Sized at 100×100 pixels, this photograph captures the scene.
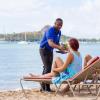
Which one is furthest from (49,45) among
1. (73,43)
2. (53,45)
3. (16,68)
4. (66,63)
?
(16,68)

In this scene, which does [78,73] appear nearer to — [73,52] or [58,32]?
[73,52]

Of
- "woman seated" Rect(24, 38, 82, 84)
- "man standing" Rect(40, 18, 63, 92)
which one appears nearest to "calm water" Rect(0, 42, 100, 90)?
"man standing" Rect(40, 18, 63, 92)

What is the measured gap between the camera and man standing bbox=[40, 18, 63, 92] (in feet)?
33.5

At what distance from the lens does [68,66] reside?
9727mm

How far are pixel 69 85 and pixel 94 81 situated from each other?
925 millimetres

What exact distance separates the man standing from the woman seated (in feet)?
1.70

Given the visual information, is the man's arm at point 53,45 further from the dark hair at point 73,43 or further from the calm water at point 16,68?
the calm water at point 16,68

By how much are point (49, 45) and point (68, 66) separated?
0.76 metres

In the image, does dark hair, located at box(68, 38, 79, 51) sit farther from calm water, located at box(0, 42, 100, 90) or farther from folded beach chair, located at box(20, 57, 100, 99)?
calm water, located at box(0, 42, 100, 90)

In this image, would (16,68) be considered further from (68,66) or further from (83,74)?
(83,74)

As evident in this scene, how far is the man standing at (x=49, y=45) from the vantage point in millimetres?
10211

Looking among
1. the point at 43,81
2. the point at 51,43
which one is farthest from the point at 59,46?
the point at 43,81

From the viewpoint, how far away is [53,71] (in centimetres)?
984

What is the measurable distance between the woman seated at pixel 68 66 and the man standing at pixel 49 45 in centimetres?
52
